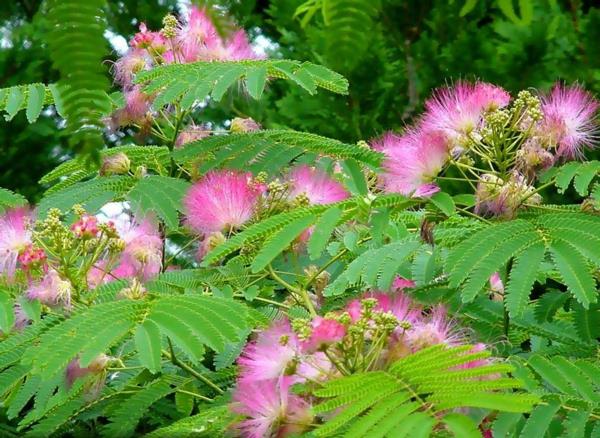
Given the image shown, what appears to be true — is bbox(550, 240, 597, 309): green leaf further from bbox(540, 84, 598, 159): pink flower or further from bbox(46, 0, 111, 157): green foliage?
bbox(46, 0, 111, 157): green foliage

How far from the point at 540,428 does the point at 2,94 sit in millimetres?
1531

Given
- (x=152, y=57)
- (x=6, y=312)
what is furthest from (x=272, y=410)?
(x=152, y=57)

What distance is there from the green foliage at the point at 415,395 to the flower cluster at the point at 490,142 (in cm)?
59

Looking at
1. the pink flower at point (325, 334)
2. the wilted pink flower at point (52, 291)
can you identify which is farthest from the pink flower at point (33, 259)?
the pink flower at point (325, 334)

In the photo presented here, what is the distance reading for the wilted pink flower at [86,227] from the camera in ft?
6.30

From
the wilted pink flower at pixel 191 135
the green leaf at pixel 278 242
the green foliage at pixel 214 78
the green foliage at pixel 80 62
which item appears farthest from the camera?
the wilted pink flower at pixel 191 135

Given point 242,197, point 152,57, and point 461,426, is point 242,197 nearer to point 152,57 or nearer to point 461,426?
point 152,57

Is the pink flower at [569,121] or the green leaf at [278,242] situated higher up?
the pink flower at [569,121]

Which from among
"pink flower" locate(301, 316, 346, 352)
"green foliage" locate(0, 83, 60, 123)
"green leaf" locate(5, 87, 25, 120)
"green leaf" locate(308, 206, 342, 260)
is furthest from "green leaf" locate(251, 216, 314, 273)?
"green leaf" locate(5, 87, 25, 120)

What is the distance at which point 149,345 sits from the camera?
5.23 feet

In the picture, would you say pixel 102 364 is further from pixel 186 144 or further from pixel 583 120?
pixel 583 120

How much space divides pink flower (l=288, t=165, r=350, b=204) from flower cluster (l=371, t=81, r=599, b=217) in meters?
0.11

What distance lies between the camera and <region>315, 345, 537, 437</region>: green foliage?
1.29 metres

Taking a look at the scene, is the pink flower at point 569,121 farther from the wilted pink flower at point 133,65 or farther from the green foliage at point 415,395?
the wilted pink flower at point 133,65
